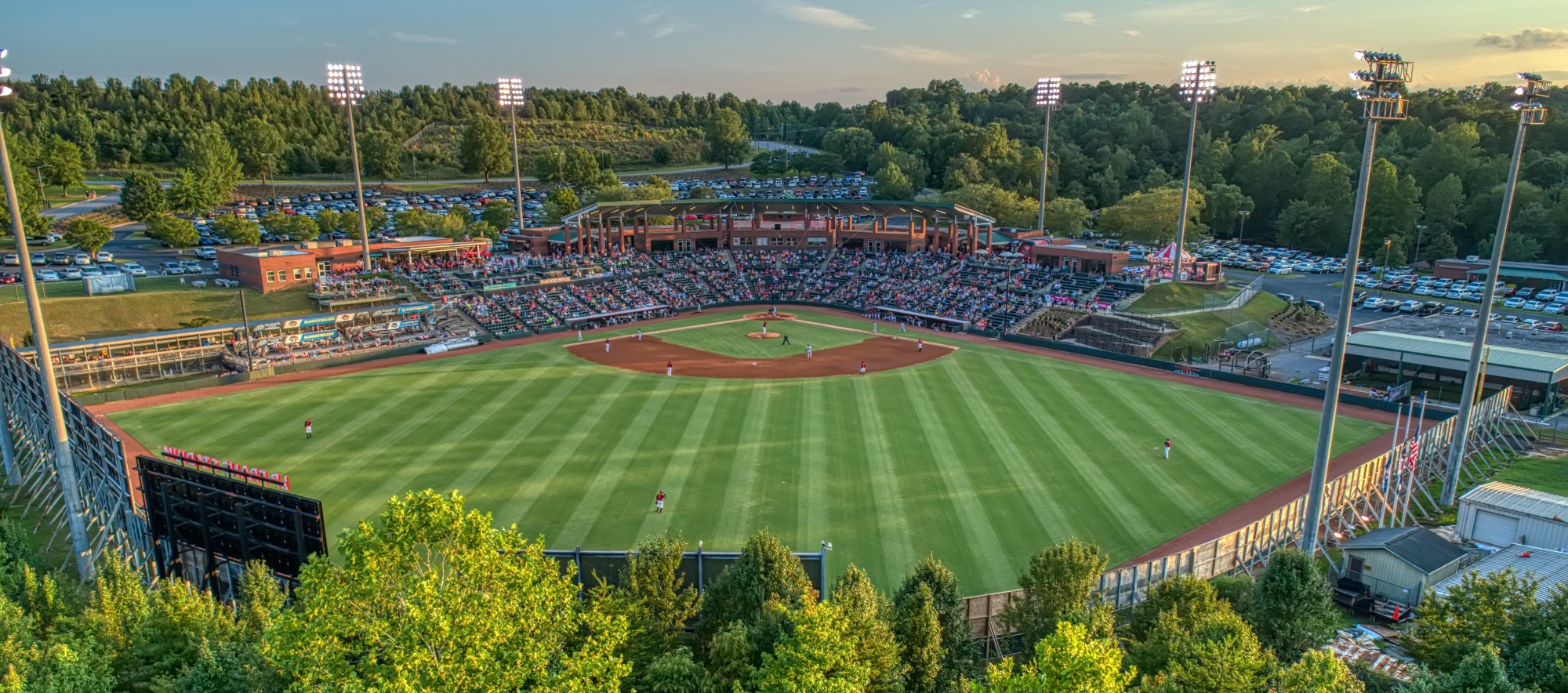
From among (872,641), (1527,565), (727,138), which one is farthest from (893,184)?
(872,641)

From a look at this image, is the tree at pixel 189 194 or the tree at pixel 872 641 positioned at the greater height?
the tree at pixel 189 194

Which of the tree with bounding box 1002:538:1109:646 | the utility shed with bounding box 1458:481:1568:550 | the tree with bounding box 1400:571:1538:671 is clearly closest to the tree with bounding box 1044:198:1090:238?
the utility shed with bounding box 1458:481:1568:550

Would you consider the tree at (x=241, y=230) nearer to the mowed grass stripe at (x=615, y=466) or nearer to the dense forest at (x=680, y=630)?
the mowed grass stripe at (x=615, y=466)

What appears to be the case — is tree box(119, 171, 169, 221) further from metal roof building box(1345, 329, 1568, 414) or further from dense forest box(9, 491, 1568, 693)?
metal roof building box(1345, 329, 1568, 414)

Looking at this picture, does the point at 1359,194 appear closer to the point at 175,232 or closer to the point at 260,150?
the point at 175,232

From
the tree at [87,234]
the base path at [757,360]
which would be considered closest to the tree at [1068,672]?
the base path at [757,360]
